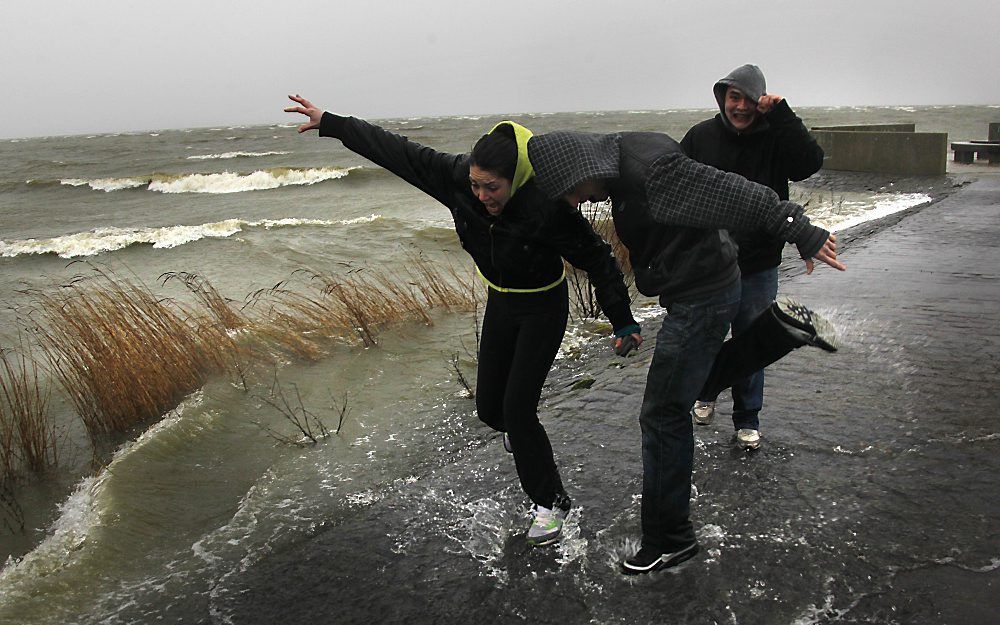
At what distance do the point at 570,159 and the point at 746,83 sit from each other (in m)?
1.26


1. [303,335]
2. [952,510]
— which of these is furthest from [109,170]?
[952,510]

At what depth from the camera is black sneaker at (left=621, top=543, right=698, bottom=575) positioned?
3.10 metres

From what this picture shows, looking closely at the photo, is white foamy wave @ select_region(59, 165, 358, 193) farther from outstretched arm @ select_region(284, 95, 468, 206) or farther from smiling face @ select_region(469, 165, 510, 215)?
smiling face @ select_region(469, 165, 510, 215)

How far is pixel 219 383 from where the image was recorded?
21.1 feet

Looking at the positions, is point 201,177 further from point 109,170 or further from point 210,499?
point 210,499

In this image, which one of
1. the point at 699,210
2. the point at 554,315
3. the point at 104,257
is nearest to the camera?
the point at 699,210

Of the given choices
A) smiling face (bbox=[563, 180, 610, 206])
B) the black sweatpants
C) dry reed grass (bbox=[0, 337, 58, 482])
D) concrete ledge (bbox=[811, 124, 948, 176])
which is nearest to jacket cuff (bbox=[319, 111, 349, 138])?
the black sweatpants

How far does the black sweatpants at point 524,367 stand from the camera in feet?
10.5

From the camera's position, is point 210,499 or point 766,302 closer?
point 766,302

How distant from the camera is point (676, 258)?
9.30 feet

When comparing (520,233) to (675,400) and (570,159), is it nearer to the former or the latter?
(570,159)

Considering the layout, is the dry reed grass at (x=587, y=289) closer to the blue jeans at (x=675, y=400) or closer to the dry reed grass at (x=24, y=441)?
the blue jeans at (x=675, y=400)

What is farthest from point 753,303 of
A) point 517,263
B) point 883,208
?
point 883,208

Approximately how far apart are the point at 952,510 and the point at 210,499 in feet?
13.0
